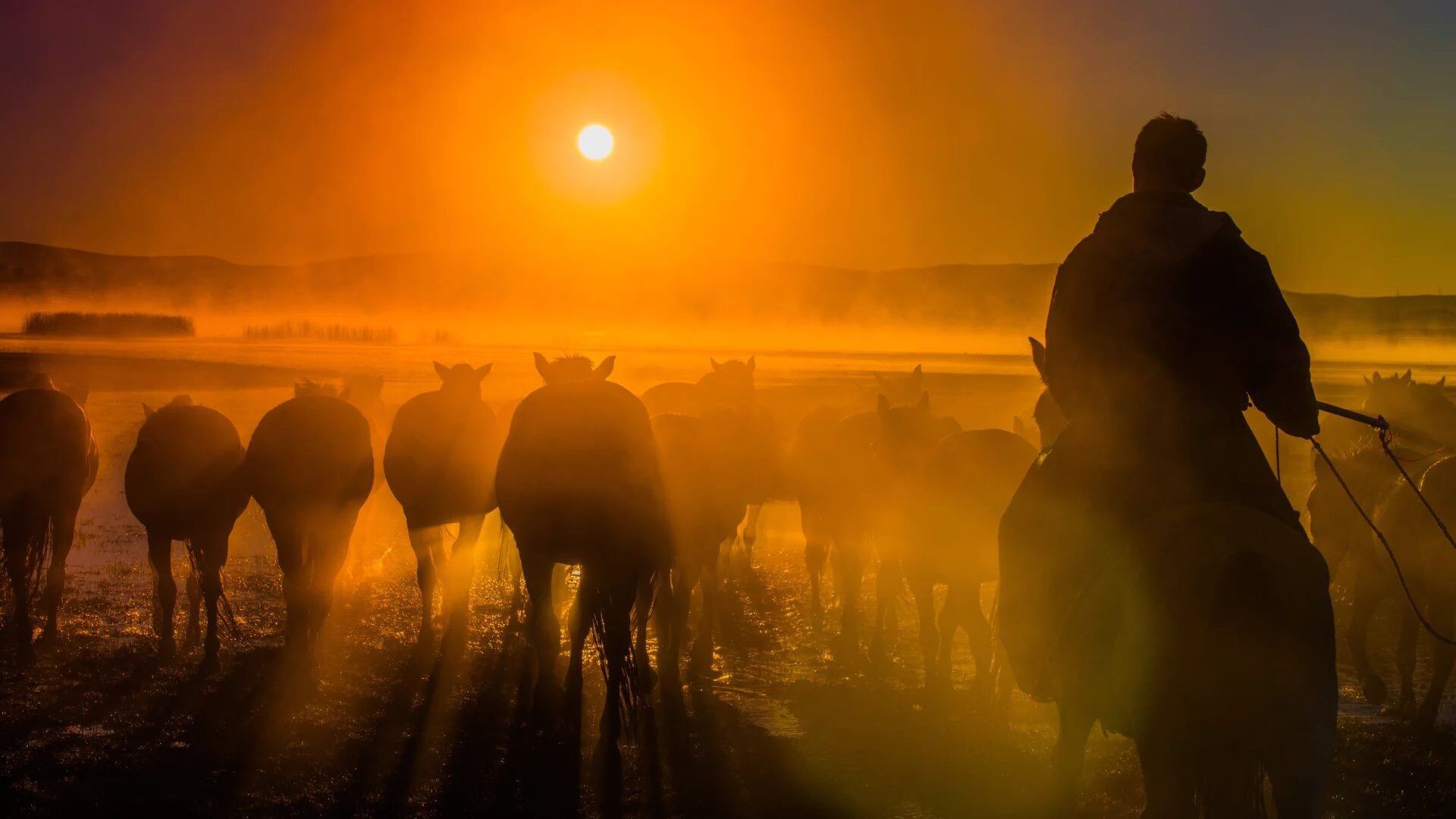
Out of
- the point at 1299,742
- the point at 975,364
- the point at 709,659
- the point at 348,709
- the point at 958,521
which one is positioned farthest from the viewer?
the point at 975,364

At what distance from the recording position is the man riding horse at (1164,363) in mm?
4305

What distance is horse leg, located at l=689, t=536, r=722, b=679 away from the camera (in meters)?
9.84

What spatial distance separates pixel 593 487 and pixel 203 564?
426 centimetres

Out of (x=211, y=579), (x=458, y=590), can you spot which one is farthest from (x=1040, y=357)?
(x=211, y=579)

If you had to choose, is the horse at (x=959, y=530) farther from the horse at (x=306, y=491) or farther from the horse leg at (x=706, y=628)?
the horse at (x=306, y=491)

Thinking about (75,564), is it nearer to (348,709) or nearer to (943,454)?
(348,709)

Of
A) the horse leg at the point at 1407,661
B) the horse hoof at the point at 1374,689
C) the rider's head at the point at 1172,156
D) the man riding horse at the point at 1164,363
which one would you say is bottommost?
the horse hoof at the point at 1374,689

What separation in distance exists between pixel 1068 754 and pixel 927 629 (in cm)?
477

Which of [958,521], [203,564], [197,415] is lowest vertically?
[203,564]

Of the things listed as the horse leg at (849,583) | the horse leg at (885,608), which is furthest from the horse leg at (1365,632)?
the horse leg at (849,583)

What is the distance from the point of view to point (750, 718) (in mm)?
8375

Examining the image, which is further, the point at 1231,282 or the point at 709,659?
the point at 709,659

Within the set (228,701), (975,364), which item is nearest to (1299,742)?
(228,701)

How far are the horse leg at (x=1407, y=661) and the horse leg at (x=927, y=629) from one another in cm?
354
